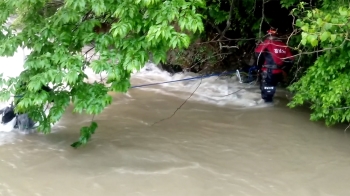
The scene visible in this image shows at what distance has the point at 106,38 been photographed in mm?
4723

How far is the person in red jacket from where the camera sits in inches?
273

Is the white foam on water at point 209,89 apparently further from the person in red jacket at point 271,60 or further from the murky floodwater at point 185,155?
the person in red jacket at point 271,60

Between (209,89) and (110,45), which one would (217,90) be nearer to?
(209,89)

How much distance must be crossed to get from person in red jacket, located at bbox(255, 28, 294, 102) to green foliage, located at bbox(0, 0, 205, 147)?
2.73 m

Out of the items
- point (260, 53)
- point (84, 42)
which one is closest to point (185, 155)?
point (84, 42)

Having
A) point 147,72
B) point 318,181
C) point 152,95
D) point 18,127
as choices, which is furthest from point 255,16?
point 18,127

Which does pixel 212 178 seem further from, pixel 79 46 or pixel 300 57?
pixel 300 57

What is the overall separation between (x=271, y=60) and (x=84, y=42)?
3444 mm

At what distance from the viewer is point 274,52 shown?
6.92 meters

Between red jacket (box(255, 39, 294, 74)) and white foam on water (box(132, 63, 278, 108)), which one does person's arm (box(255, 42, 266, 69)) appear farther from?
white foam on water (box(132, 63, 278, 108))

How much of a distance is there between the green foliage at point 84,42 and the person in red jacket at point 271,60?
2.73 meters

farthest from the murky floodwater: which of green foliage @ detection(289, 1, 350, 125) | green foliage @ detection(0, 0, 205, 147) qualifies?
green foliage @ detection(0, 0, 205, 147)

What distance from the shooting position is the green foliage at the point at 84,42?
428 centimetres

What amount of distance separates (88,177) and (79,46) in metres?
1.58
